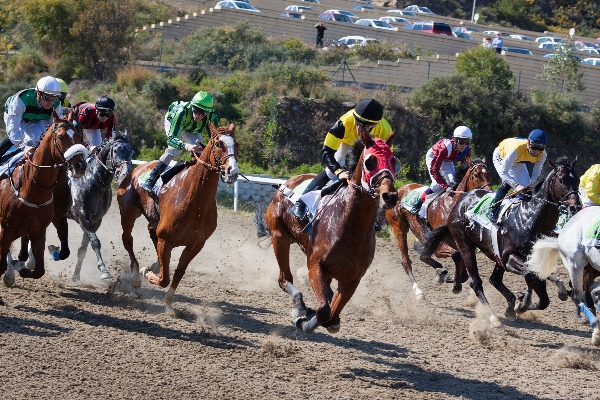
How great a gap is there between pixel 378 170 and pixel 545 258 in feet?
11.8

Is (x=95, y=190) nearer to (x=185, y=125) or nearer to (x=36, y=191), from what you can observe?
(x=185, y=125)

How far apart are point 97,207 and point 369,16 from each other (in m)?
39.8

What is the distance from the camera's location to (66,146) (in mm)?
8070

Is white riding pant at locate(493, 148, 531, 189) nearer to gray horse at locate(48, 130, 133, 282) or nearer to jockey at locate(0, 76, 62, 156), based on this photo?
gray horse at locate(48, 130, 133, 282)

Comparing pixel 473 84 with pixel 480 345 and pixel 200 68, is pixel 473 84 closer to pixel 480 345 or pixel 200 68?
pixel 200 68

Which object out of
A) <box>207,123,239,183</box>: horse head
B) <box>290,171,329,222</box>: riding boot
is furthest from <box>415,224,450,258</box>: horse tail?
<box>207,123,239,183</box>: horse head

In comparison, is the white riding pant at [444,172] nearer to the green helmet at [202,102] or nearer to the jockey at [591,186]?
the jockey at [591,186]

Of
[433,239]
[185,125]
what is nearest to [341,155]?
[185,125]

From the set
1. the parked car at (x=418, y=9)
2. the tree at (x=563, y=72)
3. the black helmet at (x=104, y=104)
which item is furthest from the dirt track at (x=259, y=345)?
the parked car at (x=418, y=9)

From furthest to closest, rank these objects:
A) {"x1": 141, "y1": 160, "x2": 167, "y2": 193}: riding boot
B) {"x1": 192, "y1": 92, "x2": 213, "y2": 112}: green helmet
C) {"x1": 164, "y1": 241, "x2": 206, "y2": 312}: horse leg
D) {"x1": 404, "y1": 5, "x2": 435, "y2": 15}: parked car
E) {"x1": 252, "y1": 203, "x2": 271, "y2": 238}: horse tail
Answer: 1. {"x1": 404, "y1": 5, "x2": 435, "y2": 15}: parked car
2. {"x1": 252, "y1": 203, "x2": 271, "y2": 238}: horse tail
3. {"x1": 141, "y1": 160, "x2": 167, "y2": 193}: riding boot
4. {"x1": 192, "y1": 92, "x2": 213, "y2": 112}: green helmet
5. {"x1": 164, "y1": 241, "x2": 206, "y2": 312}: horse leg

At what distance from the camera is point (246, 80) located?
2628 centimetres

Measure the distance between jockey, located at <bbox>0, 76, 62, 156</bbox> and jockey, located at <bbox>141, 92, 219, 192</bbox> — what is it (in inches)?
51.1

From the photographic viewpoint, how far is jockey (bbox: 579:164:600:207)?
37.0 ft

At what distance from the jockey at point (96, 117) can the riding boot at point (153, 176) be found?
1.39m
